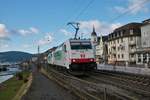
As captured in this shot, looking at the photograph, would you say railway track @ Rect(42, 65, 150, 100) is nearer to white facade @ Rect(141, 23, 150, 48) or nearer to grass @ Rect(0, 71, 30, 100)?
grass @ Rect(0, 71, 30, 100)

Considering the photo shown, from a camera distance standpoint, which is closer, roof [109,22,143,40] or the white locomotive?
the white locomotive

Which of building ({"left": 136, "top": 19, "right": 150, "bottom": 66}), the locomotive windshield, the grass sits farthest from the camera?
building ({"left": 136, "top": 19, "right": 150, "bottom": 66})

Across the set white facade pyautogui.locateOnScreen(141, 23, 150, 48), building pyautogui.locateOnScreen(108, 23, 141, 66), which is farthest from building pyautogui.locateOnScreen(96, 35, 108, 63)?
white facade pyautogui.locateOnScreen(141, 23, 150, 48)

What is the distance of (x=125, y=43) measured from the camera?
10388 cm

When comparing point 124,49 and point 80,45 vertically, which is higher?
point 124,49

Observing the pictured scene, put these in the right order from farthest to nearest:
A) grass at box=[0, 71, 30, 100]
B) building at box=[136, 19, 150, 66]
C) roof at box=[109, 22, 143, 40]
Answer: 1. roof at box=[109, 22, 143, 40]
2. building at box=[136, 19, 150, 66]
3. grass at box=[0, 71, 30, 100]

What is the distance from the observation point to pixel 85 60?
2984cm

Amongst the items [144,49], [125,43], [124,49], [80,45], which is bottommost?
[80,45]

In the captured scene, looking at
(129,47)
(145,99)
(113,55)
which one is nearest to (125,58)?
(129,47)

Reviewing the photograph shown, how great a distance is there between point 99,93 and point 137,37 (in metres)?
89.6

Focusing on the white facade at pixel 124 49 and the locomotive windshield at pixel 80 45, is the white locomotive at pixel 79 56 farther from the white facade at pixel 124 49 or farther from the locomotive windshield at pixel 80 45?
the white facade at pixel 124 49

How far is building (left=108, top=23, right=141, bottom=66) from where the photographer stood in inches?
3893

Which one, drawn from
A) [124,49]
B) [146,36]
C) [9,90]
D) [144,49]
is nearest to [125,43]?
[124,49]

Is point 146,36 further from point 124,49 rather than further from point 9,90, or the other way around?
point 9,90
